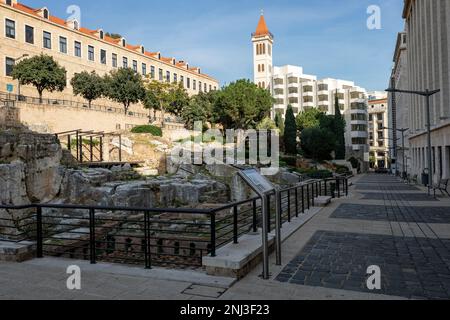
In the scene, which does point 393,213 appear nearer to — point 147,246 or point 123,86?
point 147,246

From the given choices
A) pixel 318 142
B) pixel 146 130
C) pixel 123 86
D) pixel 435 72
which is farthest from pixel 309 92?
pixel 435 72

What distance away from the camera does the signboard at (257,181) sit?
5.51m

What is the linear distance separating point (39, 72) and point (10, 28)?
1418 centimetres

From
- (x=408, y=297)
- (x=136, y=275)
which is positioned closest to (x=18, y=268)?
(x=136, y=275)

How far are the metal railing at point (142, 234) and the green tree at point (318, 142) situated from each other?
126 feet

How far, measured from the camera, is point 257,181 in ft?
18.8

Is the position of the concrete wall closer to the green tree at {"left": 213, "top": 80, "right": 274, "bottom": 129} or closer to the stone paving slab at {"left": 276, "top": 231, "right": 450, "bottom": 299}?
the green tree at {"left": 213, "top": 80, "right": 274, "bottom": 129}

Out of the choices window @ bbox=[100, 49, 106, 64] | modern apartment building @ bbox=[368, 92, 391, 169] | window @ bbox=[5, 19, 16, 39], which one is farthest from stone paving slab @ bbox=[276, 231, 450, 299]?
modern apartment building @ bbox=[368, 92, 391, 169]

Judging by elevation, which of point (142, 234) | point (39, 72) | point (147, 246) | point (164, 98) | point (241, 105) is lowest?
point (142, 234)

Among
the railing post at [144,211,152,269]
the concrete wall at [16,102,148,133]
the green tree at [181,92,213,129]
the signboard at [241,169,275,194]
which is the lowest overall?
the railing post at [144,211,152,269]

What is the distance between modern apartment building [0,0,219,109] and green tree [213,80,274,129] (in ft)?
38.9

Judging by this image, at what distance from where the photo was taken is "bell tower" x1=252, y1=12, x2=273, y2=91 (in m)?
100

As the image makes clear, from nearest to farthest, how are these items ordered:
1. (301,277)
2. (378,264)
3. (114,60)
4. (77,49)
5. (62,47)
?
1. (301,277)
2. (378,264)
3. (62,47)
4. (77,49)
5. (114,60)

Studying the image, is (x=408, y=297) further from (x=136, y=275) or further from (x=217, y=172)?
(x=217, y=172)
